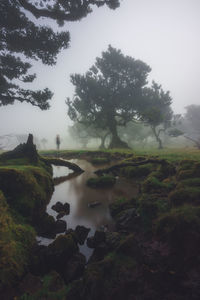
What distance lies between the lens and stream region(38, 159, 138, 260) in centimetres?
477

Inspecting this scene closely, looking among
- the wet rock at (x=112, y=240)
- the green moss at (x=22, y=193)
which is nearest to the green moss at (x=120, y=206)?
the wet rock at (x=112, y=240)

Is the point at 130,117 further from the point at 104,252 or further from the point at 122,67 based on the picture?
the point at 104,252

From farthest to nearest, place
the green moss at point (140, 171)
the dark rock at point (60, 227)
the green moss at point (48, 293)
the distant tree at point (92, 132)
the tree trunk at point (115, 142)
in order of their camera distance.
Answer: the distant tree at point (92, 132), the tree trunk at point (115, 142), the green moss at point (140, 171), the dark rock at point (60, 227), the green moss at point (48, 293)

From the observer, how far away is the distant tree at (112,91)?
28203mm

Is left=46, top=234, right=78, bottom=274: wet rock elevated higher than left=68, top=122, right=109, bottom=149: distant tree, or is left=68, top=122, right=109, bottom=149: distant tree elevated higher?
left=68, top=122, right=109, bottom=149: distant tree

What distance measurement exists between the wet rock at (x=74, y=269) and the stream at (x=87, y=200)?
385 millimetres

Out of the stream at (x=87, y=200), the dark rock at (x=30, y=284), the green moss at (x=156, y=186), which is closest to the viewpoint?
the dark rock at (x=30, y=284)

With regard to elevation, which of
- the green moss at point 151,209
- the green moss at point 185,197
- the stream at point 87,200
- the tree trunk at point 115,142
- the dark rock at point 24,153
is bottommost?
the stream at point 87,200

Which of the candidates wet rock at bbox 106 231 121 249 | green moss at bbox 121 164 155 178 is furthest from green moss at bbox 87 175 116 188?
wet rock at bbox 106 231 121 249

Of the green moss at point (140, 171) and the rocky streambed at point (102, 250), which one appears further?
the green moss at point (140, 171)

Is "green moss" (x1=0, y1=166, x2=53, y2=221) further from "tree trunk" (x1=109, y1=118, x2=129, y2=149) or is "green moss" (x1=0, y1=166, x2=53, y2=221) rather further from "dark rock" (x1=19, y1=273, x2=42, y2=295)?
"tree trunk" (x1=109, y1=118, x2=129, y2=149)

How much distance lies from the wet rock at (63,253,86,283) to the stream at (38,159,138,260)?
0.39 meters

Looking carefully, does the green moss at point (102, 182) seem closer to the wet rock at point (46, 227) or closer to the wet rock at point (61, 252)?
the wet rock at point (46, 227)

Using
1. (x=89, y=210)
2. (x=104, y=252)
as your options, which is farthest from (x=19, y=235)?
(x=89, y=210)
